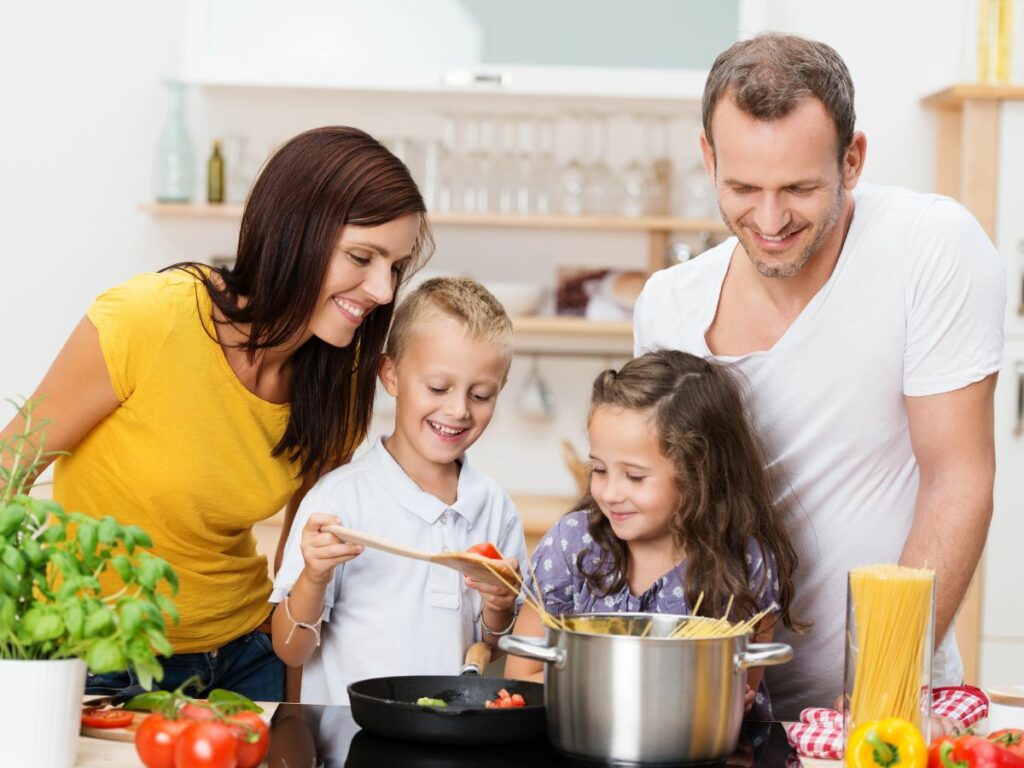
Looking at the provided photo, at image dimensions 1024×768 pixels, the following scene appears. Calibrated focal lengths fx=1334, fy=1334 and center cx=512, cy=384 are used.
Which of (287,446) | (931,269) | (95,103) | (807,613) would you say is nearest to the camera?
(931,269)

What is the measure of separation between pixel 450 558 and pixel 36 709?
1.63ft

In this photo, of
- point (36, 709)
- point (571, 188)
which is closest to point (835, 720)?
point (36, 709)

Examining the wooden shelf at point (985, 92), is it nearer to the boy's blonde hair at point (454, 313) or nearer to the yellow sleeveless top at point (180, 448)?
the boy's blonde hair at point (454, 313)

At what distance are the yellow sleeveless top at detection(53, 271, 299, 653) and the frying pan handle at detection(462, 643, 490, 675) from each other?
1.25ft

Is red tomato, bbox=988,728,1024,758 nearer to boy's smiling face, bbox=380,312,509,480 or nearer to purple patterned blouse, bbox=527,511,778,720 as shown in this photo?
purple patterned blouse, bbox=527,511,778,720

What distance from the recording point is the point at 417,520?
79.5 inches

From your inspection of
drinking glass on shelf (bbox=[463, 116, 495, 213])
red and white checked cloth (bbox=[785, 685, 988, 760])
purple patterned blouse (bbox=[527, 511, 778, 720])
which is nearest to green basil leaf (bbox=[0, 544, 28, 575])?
purple patterned blouse (bbox=[527, 511, 778, 720])

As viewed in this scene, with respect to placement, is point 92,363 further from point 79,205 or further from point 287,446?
point 79,205

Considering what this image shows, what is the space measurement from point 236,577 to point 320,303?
458 millimetres

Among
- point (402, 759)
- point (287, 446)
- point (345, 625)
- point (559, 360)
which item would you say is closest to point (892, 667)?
point (402, 759)

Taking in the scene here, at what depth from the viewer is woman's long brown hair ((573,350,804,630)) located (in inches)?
69.4

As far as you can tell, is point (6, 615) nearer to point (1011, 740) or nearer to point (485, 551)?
point (485, 551)

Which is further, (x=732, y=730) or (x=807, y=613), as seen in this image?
(x=807, y=613)

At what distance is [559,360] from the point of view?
165 inches
